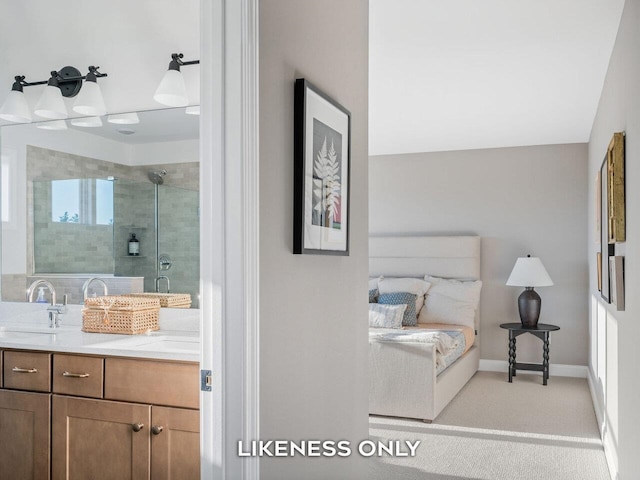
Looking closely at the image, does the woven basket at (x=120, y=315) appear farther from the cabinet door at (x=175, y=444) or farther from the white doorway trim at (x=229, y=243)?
the white doorway trim at (x=229, y=243)

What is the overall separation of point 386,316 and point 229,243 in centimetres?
431

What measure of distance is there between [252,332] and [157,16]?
1975 millimetres

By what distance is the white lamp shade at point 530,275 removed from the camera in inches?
235

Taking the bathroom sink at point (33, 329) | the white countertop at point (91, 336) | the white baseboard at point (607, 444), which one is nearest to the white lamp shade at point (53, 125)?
the white countertop at point (91, 336)

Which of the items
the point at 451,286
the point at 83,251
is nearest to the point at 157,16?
the point at 83,251

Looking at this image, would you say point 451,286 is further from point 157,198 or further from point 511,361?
point 157,198

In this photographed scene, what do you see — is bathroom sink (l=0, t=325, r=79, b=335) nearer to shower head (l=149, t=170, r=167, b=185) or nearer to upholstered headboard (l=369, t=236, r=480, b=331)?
shower head (l=149, t=170, r=167, b=185)

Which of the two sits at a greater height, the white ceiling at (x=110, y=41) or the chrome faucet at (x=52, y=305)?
the white ceiling at (x=110, y=41)

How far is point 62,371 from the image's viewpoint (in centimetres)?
250

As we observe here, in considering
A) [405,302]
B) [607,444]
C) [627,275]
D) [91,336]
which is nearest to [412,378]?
[607,444]

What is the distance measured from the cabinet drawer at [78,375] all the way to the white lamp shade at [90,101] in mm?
1398

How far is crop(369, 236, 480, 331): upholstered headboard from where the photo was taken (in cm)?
657

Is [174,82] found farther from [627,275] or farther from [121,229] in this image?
[627,275]

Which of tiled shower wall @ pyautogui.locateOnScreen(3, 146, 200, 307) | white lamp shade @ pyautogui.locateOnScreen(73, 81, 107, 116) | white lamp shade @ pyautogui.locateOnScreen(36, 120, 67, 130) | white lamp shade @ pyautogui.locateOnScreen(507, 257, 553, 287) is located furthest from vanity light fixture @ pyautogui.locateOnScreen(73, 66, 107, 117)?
white lamp shade @ pyautogui.locateOnScreen(507, 257, 553, 287)
